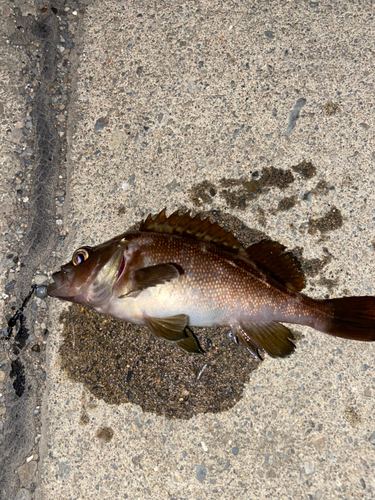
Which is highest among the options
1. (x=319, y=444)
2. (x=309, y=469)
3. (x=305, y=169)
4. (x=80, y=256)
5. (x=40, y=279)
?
(x=305, y=169)

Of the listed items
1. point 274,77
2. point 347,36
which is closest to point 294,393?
point 274,77

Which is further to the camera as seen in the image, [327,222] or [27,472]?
[327,222]

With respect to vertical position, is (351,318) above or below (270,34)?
below

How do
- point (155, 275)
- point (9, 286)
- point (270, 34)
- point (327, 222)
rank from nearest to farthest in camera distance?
point (155, 275) < point (327, 222) < point (9, 286) < point (270, 34)

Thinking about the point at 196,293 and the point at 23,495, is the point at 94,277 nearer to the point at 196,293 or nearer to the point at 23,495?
the point at 196,293

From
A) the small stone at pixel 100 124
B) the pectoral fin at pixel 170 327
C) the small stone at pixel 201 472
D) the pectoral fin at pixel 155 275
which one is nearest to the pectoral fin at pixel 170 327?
the pectoral fin at pixel 170 327

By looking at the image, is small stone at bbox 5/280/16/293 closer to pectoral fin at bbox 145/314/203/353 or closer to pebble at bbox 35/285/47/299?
pebble at bbox 35/285/47/299

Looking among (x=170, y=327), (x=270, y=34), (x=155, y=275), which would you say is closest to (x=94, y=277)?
(x=155, y=275)

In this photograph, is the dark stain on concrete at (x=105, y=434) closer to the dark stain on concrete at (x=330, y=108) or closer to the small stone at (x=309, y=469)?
the small stone at (x=309, y=469)

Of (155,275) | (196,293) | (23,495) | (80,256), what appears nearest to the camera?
(155,275)
